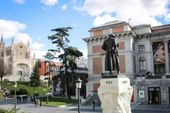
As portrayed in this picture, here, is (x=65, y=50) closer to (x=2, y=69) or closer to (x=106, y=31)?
(x=106, y=31)

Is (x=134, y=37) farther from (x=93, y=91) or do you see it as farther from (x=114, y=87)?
(x=114, y=87)

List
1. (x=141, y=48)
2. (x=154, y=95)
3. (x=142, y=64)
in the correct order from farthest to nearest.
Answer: (x=141, y=48) → (x=142, y=64) → (x=154, y=95)

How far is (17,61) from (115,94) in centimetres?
9552

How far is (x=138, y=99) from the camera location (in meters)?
51.5

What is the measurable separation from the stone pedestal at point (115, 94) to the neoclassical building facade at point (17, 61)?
89518 millimetres

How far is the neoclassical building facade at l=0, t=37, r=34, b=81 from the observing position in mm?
103938

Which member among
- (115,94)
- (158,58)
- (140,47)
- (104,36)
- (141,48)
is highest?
(104,36)

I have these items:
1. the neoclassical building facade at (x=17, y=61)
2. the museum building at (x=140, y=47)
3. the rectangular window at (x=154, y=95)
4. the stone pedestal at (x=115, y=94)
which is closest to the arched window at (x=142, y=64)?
the museum building at (x=140, y=47)

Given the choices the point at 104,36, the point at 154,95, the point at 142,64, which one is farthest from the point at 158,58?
the point at 104,36

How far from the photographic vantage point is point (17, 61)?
10662cm

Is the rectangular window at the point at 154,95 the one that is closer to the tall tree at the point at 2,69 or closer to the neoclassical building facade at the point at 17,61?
the tall tree at the point at 2,69

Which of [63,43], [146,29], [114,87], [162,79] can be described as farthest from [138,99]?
[114,87]

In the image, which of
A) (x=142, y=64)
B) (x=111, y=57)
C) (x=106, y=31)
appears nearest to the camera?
(x=111, y=57)

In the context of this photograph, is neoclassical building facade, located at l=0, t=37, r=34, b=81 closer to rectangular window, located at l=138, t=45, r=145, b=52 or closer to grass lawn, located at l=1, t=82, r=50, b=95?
grass lawn, located at l=1, t=82, r=50, b=95
